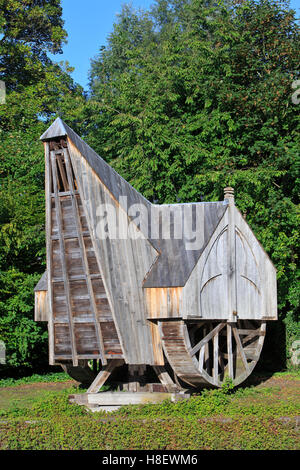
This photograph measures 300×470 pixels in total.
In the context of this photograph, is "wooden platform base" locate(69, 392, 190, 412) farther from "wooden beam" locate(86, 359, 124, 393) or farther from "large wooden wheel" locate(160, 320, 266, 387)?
"large wooden wheel" locate(160, 320, 266, 387)

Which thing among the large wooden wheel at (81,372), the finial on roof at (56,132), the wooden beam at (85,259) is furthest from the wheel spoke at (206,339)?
the finial on roof at (56,132)

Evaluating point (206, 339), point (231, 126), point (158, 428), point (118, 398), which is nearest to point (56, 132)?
point (206, 339)

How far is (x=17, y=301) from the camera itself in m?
19.7

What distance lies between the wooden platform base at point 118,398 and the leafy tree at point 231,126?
780 cm

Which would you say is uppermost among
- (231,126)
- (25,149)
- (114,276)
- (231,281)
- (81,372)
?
(231,126)

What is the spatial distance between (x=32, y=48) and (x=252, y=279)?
22.8 metres

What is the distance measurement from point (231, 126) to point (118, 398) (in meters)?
12.6

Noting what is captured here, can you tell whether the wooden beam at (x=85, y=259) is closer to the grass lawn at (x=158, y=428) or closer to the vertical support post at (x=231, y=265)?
the grass lawn at (x=158, y=428)

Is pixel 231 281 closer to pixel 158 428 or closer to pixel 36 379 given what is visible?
pixel 158 428

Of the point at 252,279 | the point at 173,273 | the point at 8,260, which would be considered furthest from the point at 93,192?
the point at 8,260

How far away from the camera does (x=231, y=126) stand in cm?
2242

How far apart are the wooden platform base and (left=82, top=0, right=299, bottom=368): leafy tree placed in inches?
307

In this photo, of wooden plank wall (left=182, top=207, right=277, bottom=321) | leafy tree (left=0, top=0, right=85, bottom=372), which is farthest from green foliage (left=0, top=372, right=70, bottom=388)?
wooden plank wall (left=182, top=207, right=277, bottom=321)

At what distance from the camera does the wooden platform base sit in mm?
13266
